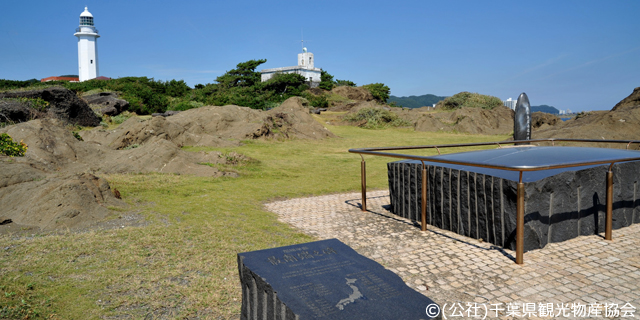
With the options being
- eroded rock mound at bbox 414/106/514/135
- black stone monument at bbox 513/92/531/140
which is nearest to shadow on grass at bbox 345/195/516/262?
black stone monument at bbox 513/92/531/140

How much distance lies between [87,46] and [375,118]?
187 ft

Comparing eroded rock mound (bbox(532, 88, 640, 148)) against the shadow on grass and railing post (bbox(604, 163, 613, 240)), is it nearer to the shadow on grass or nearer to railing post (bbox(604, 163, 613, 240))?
the shadow on grass

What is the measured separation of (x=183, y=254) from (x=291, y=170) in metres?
8.75

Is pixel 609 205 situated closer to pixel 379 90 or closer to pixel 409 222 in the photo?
pixel 409 222

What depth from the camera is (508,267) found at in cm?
475

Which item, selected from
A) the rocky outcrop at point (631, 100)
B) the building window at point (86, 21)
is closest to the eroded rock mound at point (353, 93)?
the building window at point (86, 21)

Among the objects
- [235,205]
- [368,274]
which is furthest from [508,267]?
[235,205]

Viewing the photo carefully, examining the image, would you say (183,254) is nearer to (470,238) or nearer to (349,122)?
(470,238)

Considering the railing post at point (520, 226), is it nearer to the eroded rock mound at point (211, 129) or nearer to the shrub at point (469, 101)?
the eroded rock mound at point (211, 129)

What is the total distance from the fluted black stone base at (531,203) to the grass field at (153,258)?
2.11m

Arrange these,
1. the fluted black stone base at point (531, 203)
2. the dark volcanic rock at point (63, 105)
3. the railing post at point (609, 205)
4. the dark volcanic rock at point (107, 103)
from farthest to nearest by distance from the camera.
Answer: the dark volcanic rock at point (107, 103), the dark volcanic rock at point (63, 105), the railing post at point (609, 205), the fluted black stone base at point (531, 203)

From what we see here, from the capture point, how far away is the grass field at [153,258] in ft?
13.0

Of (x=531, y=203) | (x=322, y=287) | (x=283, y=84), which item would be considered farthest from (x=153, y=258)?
(x=283, y=84)

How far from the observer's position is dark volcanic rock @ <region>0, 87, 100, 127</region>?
778 inches
